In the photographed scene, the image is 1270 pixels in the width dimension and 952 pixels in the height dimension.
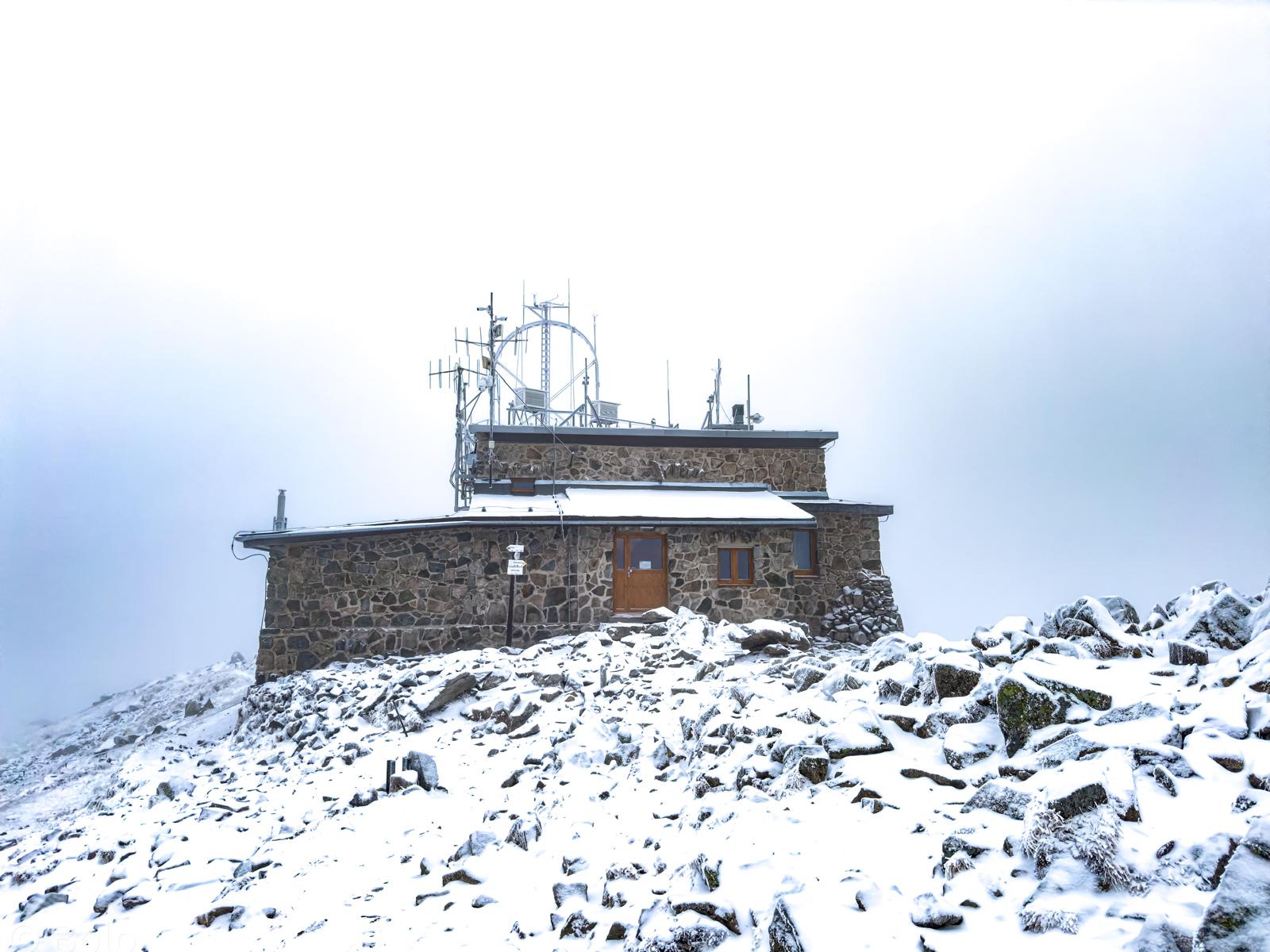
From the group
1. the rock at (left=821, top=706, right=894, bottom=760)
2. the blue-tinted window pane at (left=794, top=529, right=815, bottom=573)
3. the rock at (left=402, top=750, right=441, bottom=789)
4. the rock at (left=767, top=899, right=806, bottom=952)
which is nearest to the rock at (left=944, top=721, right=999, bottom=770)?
the rock at (left=821, top=706, right=894, bottom=760)

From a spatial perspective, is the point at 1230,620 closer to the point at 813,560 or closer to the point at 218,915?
the point at 218,915

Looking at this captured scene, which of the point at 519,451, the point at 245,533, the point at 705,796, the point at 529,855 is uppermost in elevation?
the point at 519,451

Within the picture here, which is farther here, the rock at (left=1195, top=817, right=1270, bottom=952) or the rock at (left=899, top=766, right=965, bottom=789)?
the rock at (left=899, top=766, right=965, bottom=789)

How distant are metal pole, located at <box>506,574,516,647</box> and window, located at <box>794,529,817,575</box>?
346 inches

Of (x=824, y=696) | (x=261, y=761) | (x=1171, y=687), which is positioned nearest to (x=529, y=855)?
(x=824, y=696)

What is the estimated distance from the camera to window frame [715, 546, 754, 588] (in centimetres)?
1652

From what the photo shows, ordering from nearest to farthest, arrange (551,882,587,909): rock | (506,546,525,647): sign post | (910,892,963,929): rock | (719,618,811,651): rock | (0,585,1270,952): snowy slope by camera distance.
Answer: (910,892,963,929): rock < (0,585,1270,952): snowy slope < (551,882,587,909): rock < (719,618,811,651): rock < (506,546,525,647): sign post

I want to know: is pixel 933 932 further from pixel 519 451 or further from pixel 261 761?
pixel 519 451

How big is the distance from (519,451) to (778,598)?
831cm

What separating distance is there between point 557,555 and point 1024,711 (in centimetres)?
1162

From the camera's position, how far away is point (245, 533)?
14789 millimetres

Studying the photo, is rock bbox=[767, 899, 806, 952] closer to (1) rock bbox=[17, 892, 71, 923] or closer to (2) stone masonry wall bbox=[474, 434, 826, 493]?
(1) rock bbox=[17, 892, 71, 923]

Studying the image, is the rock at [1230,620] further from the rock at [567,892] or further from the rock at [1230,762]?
the rock at [567,892]

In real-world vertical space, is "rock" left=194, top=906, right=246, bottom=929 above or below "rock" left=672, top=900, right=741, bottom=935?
below
